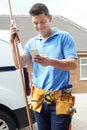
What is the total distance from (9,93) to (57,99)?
9.63 ft

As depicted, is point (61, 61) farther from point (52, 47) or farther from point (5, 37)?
point (5, 37)

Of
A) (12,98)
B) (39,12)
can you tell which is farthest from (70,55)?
(12,98)

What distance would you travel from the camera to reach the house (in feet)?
84.3

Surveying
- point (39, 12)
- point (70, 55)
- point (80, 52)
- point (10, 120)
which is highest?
point (39, 12)

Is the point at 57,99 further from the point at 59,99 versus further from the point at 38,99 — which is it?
the point at 38,99

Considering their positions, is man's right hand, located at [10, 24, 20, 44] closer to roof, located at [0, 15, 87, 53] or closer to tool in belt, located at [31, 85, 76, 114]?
A: tool in belt, located at [31, 85, 76, 114]

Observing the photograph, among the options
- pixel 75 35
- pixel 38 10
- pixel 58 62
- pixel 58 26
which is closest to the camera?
pixel 58 62

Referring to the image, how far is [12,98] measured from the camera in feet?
20.8

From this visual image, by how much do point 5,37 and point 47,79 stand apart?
317 centimetres

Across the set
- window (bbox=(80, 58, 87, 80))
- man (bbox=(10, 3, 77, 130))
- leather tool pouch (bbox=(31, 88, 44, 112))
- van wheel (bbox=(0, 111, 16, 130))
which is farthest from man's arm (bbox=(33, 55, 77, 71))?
window (bbox=(80, 58, 87, 80))

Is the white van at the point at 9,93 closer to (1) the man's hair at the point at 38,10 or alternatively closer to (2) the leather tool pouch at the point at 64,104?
(2) the leather tool pouch at the point at 64,104

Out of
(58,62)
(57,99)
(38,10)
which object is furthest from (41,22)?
(57,99)

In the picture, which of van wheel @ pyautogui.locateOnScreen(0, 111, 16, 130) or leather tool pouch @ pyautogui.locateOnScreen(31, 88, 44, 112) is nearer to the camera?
leather tool pouch @ pyautogui.locateOnScreen(31, 88, 44, 112)

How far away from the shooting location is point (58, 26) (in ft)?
101
